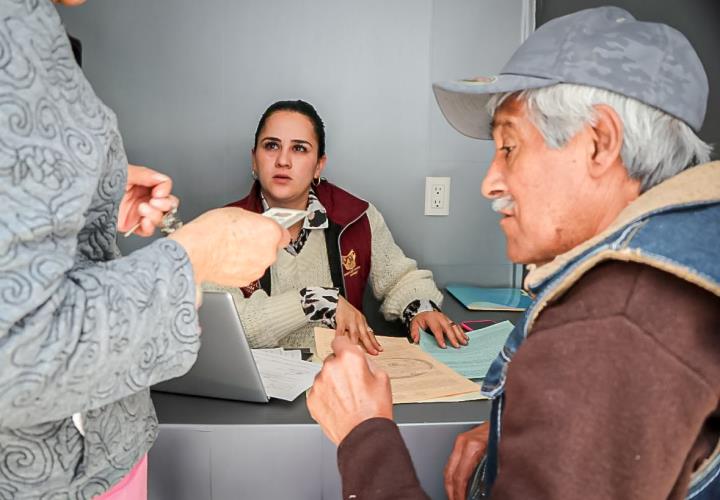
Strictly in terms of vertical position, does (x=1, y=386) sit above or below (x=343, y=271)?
above

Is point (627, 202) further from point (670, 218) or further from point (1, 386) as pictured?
point (1, 386)

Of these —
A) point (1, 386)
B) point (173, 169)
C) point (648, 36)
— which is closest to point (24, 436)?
point (1, 386)

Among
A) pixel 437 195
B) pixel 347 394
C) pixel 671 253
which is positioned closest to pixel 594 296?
pixel 671 253

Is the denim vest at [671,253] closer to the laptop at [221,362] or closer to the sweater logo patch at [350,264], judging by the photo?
the laptop at [221,362]

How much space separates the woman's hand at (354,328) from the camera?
54.2 inches

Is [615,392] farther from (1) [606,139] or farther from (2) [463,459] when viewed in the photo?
(2) [463,459]

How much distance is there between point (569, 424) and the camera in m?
0.55

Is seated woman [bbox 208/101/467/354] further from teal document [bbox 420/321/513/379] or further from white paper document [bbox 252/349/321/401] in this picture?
white paper document [bbox 252/349/321/401]

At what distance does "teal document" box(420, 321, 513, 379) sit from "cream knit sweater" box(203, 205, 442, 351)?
0.34 m

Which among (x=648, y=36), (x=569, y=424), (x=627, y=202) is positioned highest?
(x=648, y=36)

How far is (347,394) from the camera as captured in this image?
794 millimetres

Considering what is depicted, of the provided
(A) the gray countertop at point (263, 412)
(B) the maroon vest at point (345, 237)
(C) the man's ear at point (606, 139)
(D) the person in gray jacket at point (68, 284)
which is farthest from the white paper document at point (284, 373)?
(B) the maroon vest at point (345, 237)

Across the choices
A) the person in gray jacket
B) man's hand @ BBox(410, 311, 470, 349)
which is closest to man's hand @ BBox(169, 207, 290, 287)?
the person in gray jacket

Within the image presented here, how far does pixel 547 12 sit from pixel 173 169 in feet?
4.90
